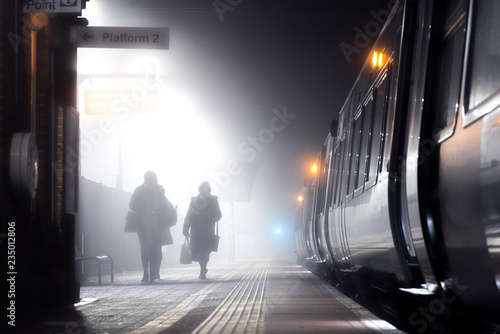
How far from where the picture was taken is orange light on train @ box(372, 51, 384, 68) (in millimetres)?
7435

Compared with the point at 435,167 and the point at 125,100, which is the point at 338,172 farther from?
the point at 125,100

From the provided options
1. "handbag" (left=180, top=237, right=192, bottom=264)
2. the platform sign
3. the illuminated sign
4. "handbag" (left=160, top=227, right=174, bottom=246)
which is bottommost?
"handbag" (left=180, top=237, right=192, bottom=264)

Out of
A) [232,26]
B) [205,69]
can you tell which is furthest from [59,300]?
[205,69]

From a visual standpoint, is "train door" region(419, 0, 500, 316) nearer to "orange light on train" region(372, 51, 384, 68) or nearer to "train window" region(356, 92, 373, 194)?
"orange light on train" region(372, 51, 384, 68)

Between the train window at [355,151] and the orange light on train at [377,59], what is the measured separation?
1.25 m

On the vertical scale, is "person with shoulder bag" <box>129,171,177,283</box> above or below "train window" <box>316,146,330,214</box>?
below

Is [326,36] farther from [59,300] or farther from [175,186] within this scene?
[175,186]

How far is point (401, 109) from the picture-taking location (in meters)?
5.84

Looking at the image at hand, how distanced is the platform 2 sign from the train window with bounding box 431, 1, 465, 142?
4.25 m

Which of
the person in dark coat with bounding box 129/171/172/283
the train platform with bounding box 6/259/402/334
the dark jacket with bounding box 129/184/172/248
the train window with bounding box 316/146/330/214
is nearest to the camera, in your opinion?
the train platform with bounding box 6/259/402/334

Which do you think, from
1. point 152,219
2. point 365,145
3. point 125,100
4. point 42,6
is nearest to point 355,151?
point 365,145

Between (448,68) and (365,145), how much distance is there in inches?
144

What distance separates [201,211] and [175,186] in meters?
24.9

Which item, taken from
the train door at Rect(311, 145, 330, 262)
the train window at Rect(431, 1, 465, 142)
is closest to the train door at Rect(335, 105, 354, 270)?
the train door at Rect(311, 145, 330, 262)
